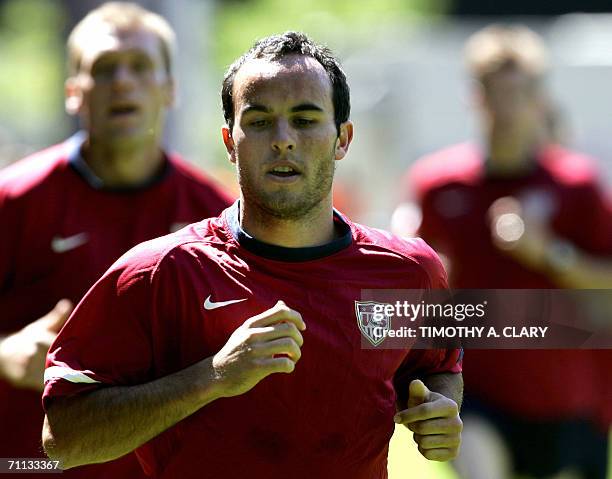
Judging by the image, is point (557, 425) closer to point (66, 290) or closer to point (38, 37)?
point (66, 290)

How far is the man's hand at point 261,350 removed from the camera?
3049mm

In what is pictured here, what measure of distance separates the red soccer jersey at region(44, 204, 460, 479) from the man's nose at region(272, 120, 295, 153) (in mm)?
260

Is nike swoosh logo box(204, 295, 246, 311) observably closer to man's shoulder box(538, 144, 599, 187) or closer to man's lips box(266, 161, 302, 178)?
man's lips box(266, 161, 302, 178)

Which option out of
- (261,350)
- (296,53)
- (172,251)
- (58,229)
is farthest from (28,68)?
(261,350)

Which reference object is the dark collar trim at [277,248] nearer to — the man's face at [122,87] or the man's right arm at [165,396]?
the man's right arm at [165,396]

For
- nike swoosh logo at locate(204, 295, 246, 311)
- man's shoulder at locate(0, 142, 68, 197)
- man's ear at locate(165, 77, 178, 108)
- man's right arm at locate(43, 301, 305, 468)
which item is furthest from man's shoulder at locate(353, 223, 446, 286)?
man's ear at locate(165, 77, 178, 108)

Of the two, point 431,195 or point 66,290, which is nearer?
point 66,290

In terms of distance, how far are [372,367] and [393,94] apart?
52.8 ft

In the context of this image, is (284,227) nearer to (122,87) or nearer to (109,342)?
(109,342)

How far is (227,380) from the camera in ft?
10.2

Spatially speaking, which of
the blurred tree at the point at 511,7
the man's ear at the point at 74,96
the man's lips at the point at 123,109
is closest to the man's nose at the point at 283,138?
the man's lips at the point at 123,109

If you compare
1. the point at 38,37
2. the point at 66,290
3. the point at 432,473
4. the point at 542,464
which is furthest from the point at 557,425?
the point at 38,37

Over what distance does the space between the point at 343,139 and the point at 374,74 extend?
16261mm

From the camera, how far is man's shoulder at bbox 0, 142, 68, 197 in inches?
185
